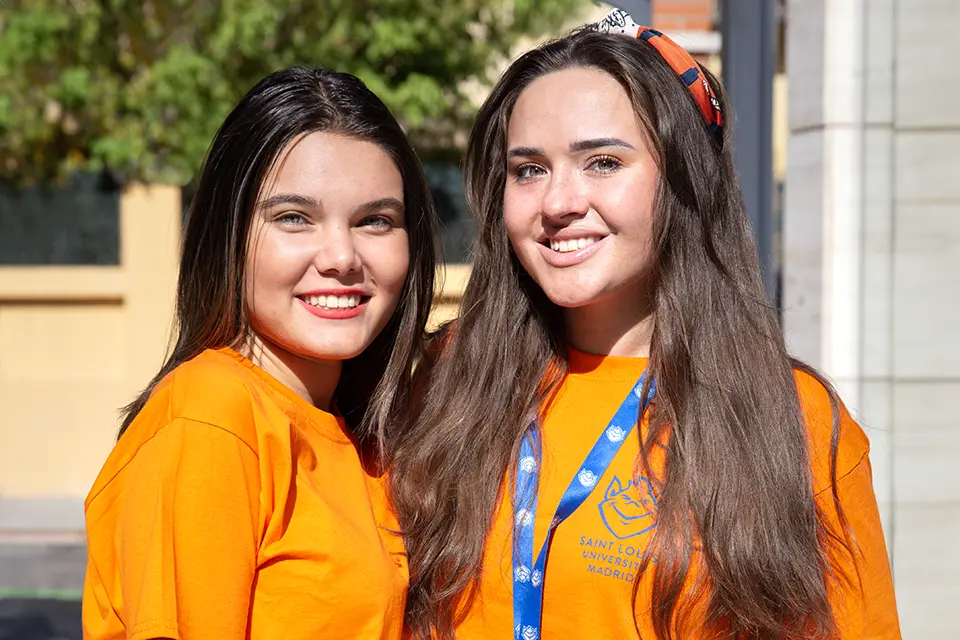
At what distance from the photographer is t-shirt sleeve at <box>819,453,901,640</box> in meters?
2.11

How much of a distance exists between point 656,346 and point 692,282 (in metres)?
0.15

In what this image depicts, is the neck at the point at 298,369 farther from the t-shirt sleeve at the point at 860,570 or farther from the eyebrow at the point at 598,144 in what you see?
the t-shirt sleeve at the point at 860,570

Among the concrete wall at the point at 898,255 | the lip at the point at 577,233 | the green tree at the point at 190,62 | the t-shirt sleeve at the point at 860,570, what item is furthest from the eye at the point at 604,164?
the green tree at the point at 190,62

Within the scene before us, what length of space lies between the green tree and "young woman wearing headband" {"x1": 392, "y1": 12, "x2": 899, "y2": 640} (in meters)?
6.72

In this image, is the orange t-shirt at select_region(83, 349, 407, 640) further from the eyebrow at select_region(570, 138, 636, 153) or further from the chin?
the eyebrow at select_region(570, 138, 636, 153)

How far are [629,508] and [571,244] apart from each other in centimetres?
52

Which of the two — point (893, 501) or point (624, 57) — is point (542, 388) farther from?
point (893, 501)

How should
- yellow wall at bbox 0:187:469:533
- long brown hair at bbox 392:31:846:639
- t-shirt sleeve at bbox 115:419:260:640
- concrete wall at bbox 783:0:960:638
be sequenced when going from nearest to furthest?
1. t-shirt sleeve at bbox 115:419:260:640
2. long brown hair at bbox 392:31:846:639
3. concrete wall at bbox 783:0:960:638
4. yellow wall at bbox 0:187:469:533

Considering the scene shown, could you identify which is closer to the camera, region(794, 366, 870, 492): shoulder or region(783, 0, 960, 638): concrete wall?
region(794, 366, 870, 492): shoulder

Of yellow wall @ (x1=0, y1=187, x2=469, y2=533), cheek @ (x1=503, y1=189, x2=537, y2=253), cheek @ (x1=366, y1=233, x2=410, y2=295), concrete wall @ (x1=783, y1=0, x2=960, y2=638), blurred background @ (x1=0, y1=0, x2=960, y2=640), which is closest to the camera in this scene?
cheek @ (x1=366, y1=233, x2=410, y2=295)

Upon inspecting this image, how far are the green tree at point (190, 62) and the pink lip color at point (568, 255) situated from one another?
6796 millimetres

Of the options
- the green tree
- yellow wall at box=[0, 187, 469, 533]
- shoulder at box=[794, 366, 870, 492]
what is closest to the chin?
shoulder at box=[794, 366, 870, 492]

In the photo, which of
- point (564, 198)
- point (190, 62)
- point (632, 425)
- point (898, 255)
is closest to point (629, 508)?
point (632, 425)

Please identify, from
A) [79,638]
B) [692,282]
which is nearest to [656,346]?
[692,282]
